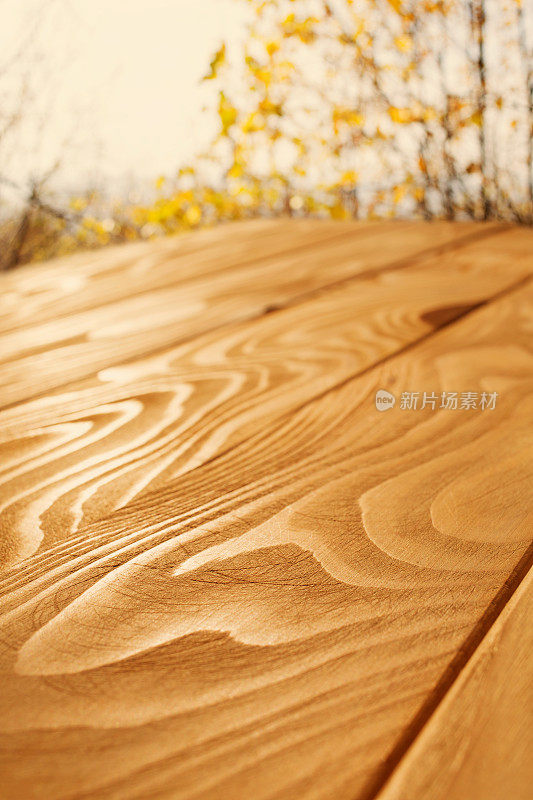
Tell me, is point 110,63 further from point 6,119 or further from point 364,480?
point 364,480

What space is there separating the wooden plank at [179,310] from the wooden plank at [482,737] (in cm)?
55

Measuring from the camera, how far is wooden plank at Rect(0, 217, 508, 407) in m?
0.82

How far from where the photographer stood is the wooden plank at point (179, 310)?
32.4 inches

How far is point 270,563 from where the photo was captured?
1.35 ft

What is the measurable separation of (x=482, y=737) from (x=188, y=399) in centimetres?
46

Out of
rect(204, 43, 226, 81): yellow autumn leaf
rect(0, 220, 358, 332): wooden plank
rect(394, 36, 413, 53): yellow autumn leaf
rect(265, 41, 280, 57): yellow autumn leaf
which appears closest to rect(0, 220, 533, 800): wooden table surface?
rect(0, 220, 358, 332): wooden plank

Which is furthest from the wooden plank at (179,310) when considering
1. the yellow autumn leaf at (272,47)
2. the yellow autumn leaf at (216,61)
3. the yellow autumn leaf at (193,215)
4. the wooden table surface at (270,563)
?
the yellow autumn leaf at (193,215)

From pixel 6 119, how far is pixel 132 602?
3782mm

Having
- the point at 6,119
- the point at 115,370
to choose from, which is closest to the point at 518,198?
the point at 6,119

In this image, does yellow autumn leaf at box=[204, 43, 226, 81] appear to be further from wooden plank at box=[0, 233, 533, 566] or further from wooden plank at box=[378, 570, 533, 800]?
wooden plank at box=[378, 570, 533, 800]

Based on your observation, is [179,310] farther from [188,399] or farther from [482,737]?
[482,737]

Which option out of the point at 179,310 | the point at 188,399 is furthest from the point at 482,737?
the point at 179,310

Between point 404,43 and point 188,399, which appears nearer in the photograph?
point 188,399

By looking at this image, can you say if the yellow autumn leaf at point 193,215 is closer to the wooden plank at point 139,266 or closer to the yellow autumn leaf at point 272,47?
the yellow autumn leaf at point 272,47
